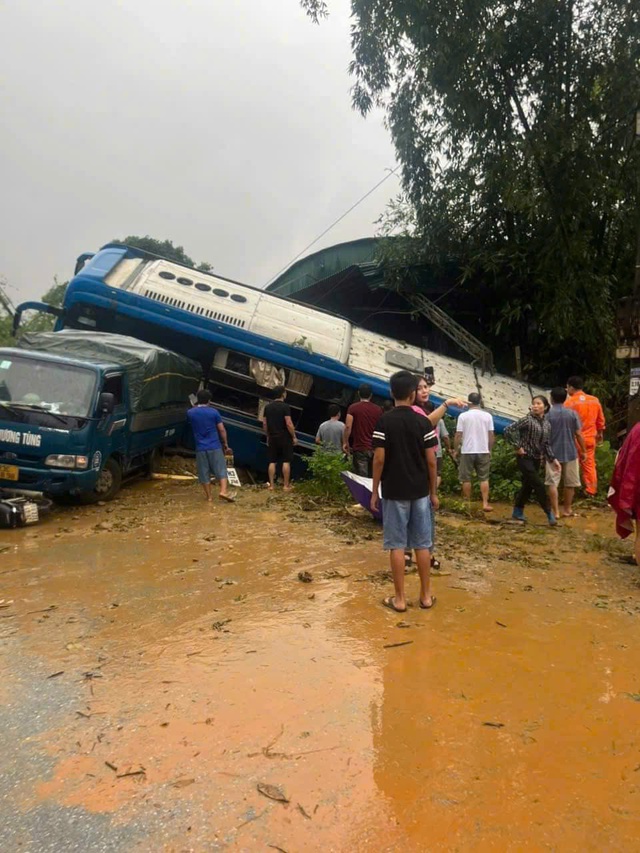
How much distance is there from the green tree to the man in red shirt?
6.03 m

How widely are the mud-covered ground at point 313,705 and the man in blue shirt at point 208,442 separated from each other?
9.76 ft

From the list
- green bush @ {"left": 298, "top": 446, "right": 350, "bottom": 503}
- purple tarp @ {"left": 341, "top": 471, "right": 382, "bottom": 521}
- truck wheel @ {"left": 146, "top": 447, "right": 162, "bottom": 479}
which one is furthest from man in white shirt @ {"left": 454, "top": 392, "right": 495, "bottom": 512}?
truck wheel @ {"left": 146, "top": 447, "right": 162, "bottom": 479}

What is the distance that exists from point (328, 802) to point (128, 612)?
260 cm

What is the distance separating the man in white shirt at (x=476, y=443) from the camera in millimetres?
8625

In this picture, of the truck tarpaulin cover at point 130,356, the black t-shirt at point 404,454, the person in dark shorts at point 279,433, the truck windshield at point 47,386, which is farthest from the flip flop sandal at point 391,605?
the truck tarpaulin cover at point 130,356

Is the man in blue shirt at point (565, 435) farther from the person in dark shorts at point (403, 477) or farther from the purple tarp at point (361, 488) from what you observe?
the person in dark shorts at point (403, 477)

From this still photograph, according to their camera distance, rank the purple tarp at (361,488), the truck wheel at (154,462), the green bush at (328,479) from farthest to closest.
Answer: the truck wheel at (154,462) → the green bush at (328,479) → the purple tarp at (361,488)

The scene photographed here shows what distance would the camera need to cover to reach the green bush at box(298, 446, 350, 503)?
361 inches

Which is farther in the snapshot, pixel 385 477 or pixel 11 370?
pixel 11 370

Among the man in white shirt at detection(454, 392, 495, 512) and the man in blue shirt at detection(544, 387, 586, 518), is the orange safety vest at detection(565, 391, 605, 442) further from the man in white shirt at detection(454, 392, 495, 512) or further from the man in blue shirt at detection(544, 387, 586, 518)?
the man in white shirt at detection(454, 392, 495, 512)

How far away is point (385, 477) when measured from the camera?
479 cm

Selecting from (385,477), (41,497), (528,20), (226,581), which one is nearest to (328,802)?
(385,477)

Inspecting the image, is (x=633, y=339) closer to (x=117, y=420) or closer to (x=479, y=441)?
(x=479, y=441)

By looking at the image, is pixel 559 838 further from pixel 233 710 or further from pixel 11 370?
pixel 11 370
